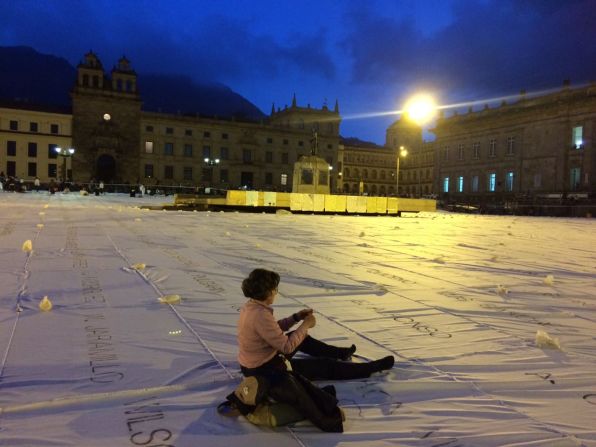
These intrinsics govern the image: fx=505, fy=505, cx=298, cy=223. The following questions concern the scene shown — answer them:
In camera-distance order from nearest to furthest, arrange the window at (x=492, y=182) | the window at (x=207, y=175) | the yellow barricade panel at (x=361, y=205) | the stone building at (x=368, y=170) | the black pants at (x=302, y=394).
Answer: the black pants at (x=302, y=394), the yellow barricade panel at (x=361, y=205), the window at (x=492, y=182), the window at (x=207, y=175), the stone building at (x=368, y=170)

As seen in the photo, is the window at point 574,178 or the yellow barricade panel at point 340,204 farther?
the window at point 574,178

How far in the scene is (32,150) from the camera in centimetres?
7081

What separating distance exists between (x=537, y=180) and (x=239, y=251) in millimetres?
54355

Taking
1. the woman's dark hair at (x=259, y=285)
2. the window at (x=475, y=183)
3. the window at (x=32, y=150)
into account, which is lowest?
the woman's dark hair at (x=259, y=285)

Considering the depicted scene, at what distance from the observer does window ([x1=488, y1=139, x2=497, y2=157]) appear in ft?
210

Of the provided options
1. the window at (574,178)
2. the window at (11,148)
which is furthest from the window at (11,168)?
the window at (574,178)

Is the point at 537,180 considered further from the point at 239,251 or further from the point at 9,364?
the point at 9,364

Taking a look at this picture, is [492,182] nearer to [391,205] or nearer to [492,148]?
[492,148]

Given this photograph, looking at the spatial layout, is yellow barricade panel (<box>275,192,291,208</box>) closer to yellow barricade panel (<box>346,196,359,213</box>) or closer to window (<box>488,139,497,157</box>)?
yellow barricade panel (<box>346,196,359,213</box>)

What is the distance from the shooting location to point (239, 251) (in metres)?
11.5

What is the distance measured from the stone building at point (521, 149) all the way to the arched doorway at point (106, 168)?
47.2 m

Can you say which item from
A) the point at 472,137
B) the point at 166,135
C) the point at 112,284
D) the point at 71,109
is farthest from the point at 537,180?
the point at 71,109

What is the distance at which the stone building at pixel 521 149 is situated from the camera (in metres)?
52.8

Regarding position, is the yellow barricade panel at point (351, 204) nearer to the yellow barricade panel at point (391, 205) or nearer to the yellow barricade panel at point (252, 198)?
the yellow barricade panel at point (391, 205)
